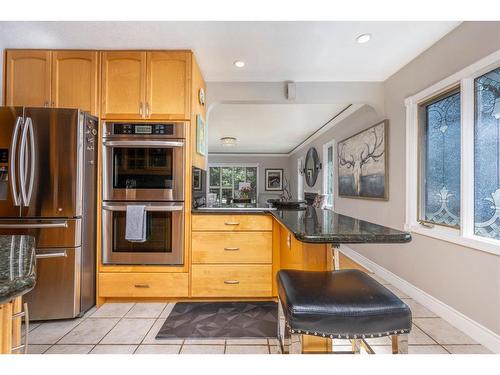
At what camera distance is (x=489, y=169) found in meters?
1.80

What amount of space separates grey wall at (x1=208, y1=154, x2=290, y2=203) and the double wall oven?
684 centimetres

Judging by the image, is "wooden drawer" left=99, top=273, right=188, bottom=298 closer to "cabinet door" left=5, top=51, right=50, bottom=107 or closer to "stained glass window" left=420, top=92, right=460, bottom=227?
"cabinet door" left=5, top=51, right=50, bottom=107

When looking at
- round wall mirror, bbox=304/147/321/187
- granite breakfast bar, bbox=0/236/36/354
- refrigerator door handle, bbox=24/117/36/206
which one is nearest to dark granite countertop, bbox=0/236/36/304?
granite breakfast bar, bbox=0/236/36/354

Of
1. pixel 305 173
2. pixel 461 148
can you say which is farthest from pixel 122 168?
pixel 305 173

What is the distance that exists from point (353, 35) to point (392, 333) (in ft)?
6.95

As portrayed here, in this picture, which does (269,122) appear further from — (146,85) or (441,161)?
(441,161)

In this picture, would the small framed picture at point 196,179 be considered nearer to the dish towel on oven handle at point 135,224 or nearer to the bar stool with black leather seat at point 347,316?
the dish towel on oven handle at point 135,224

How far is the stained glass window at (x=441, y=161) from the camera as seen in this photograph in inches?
83.5

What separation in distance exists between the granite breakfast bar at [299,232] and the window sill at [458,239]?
0.93 ft

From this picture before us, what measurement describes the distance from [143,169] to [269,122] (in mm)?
3123

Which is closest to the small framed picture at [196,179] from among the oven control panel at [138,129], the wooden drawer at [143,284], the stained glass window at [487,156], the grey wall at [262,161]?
the oven control panel at [138,129]

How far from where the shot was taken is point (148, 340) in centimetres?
181

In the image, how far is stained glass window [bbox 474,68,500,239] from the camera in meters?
1.74
